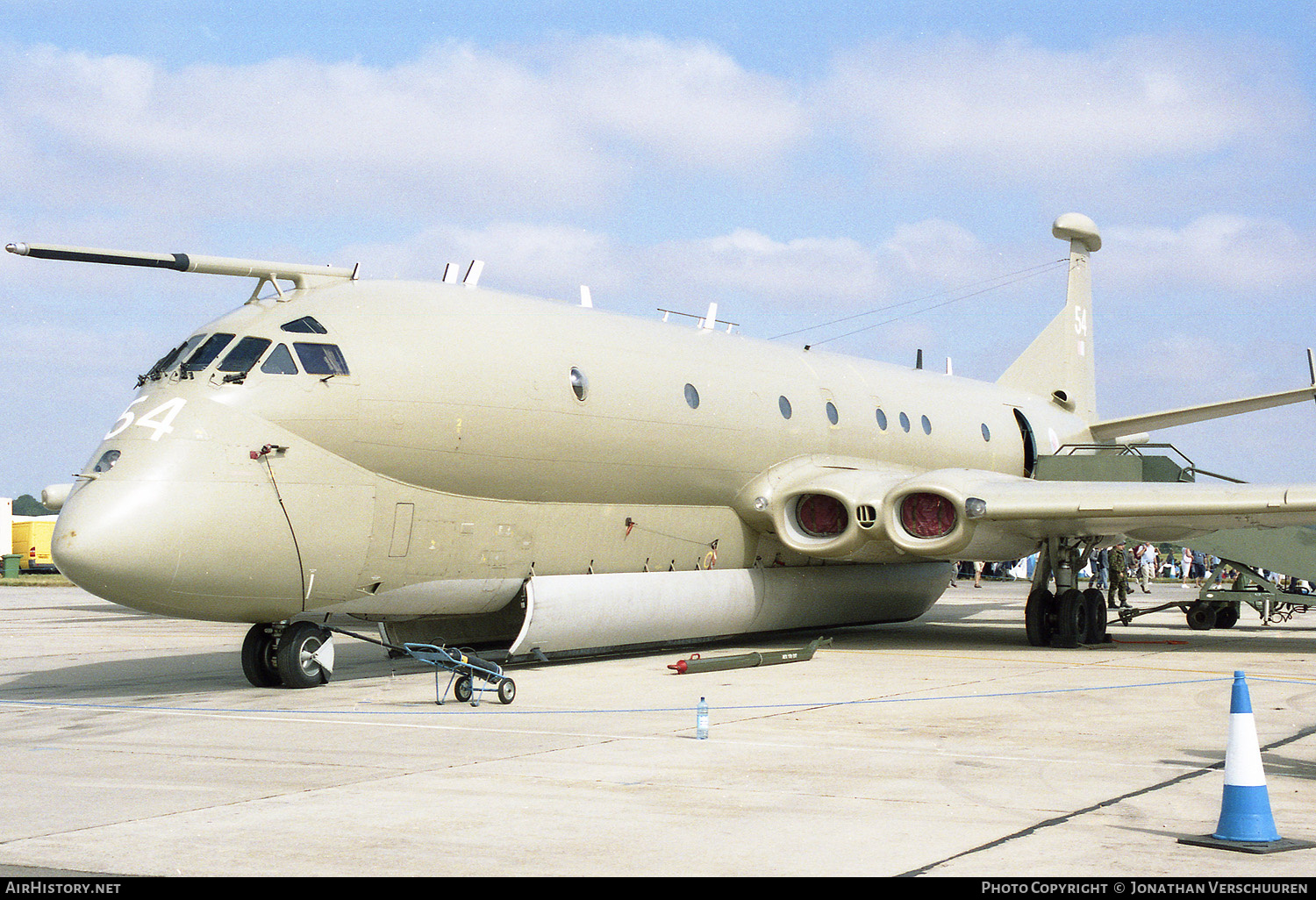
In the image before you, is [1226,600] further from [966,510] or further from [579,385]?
[579,385]

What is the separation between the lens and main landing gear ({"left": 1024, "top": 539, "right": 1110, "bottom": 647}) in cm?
1692

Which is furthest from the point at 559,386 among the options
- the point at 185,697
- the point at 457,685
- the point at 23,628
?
the point at 23,628

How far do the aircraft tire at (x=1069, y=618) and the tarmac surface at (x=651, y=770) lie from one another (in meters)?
2.54

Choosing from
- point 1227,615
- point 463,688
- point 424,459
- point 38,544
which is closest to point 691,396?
point 424,459

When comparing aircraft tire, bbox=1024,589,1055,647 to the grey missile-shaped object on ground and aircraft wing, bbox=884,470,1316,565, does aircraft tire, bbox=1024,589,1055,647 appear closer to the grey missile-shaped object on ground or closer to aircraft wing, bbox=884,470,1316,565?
aircraft wing, bbox=884,470,1316,565

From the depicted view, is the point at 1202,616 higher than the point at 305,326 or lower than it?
lower

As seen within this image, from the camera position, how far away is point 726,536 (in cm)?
1562

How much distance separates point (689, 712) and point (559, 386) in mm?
4065

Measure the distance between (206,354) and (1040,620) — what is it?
426 inches

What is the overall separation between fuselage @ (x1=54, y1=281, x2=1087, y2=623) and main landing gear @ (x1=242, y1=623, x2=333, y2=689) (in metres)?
0.38

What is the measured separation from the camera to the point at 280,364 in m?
11.3

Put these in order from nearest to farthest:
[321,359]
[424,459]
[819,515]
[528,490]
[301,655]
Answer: [321,359] < [301,655] < [424,459] < [528,490] < [819,515]

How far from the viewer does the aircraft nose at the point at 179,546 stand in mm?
10094

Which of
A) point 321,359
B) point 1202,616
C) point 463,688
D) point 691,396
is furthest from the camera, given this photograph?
point 1202,616
